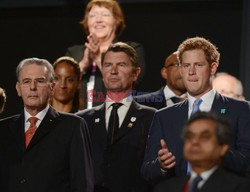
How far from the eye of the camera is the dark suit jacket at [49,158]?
4.05 metres

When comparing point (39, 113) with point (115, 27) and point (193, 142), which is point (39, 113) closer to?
point (193, 142)

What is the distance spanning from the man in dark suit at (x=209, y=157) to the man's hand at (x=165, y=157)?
1.02 ft

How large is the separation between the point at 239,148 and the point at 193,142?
694 mm

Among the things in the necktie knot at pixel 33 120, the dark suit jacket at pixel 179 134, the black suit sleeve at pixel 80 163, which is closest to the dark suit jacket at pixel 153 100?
the dark suit jacket at pixel 179 134

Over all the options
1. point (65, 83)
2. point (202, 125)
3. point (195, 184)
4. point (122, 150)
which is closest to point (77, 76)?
point (65, 83)

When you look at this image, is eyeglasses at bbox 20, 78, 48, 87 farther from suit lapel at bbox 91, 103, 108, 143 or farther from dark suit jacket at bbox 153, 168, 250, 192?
dark suit jacket at bbox 153, 168, 250, 192

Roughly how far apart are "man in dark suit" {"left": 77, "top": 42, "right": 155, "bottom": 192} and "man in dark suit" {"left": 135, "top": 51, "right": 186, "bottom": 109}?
566mm

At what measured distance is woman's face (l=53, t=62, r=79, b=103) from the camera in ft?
17.8

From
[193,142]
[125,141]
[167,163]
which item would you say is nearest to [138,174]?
[125,141]

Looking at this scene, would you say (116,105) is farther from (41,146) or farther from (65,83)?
(65,83)

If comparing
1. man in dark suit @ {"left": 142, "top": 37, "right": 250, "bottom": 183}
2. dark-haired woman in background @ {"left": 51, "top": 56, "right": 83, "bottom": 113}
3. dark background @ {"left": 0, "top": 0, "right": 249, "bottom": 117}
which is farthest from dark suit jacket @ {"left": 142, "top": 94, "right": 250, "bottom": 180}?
dark background @ {"left": 0, "top": 0, "right": 249, "bottom": 117}

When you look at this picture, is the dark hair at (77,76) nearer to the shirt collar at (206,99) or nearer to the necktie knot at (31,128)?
the necktie knot at (31,128)

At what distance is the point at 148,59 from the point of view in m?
6.40

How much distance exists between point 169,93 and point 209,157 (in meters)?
2.08
